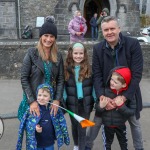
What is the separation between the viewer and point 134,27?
16.6 meters

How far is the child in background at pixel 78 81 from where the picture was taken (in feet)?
11.0

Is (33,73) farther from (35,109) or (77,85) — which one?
(77,85)

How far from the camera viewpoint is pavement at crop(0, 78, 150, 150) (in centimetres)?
408

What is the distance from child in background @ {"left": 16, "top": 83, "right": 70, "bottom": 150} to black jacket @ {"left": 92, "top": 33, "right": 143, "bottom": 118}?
2.01 ft

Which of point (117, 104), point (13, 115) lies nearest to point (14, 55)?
point (13, 115)

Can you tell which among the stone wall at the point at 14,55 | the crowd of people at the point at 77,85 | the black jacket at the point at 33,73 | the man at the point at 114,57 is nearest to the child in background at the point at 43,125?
the crowd of people at the point at 77,85

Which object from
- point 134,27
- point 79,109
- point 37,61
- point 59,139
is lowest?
point 59,139

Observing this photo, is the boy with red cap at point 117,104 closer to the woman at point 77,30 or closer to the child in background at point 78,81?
the child in background at point 78,81

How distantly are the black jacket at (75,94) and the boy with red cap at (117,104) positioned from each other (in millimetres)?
190

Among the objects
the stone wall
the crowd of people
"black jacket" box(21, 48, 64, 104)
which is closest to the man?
the crowd of people

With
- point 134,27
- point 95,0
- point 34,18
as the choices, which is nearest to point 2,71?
point 134,27

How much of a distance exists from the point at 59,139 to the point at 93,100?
0.69 m

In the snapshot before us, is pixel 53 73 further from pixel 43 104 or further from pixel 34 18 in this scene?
pixel 34 18

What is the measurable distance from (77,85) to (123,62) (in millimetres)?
638
